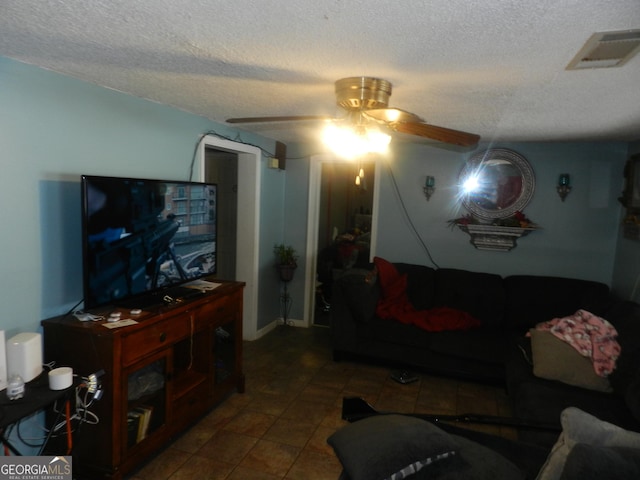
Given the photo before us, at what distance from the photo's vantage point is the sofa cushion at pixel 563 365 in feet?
8.16

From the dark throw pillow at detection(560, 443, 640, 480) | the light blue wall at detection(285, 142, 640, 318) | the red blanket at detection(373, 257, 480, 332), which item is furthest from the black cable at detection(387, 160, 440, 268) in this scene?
the dark throw pillow at detection(560, 443, 640, 480)

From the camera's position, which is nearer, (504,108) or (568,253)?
(504,108)

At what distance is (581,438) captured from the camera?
1.45m

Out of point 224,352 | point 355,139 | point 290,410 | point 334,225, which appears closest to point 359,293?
point 290,410

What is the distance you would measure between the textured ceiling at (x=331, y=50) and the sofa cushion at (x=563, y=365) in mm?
1488

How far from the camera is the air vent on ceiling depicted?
1.38 metres

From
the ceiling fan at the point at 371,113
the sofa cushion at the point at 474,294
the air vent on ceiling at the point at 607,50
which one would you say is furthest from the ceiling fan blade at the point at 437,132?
the sofa cushion at the point at 474,294

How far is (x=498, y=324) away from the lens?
373 cm

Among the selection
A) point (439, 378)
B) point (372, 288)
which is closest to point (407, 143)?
point (372, 288)

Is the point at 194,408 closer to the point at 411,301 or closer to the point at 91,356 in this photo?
the point at 91,356

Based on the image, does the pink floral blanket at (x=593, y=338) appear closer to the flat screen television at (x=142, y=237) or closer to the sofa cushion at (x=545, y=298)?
the sofa cushion at (x=545, y=298)

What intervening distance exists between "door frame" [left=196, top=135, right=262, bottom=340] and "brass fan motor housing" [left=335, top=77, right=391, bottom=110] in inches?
81.7

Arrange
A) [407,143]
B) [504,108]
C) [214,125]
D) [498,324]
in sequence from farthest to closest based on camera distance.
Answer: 1. [407,143]
2. [498,324]
3. [214,125]
4. [504,108]

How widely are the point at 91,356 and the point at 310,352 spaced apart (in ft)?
7.70
